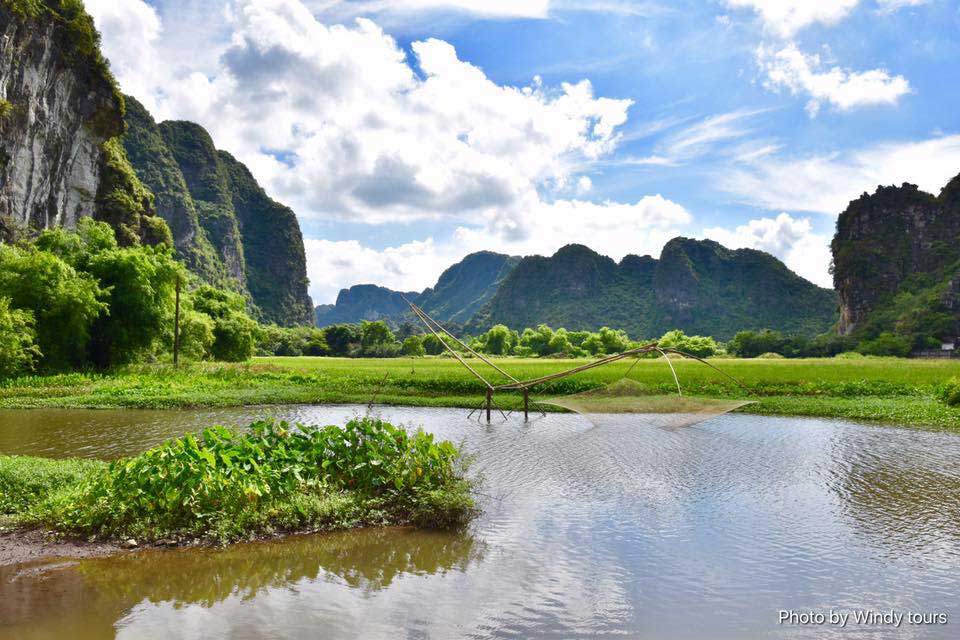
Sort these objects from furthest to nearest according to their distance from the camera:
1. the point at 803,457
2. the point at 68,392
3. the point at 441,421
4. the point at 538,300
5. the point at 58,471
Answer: the point at 538,300 < the point at 68,392 < the point at 441,421 < the point at 803,457 < the point at 58,471

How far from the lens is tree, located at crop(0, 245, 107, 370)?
24.3m

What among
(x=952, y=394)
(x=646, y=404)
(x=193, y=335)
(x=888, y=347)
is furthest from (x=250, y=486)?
(x=888, y=347)

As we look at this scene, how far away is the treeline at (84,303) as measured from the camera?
24.0 m

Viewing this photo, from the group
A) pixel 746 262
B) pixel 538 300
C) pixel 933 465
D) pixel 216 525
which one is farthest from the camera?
pixel 538 300

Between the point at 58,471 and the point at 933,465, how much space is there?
15450mm

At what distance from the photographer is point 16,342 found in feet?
74.4

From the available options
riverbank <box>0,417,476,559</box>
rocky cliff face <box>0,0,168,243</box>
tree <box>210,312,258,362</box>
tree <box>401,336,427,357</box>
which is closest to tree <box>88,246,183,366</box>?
rocky cliff face <box>0,0,168,243</box>

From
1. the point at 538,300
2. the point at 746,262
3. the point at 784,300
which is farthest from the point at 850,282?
the point at 538,300

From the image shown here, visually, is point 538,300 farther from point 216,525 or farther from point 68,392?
point 216,525

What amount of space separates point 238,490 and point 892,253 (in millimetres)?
118001

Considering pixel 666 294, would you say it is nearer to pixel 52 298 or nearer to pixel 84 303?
pixel 84 303

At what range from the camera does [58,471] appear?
8023mm

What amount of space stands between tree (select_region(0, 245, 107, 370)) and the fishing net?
→ 70.6ft

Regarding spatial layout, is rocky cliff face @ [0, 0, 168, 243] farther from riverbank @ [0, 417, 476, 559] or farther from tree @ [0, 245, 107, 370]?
riverbank @ [0, 417, 476, 559]
